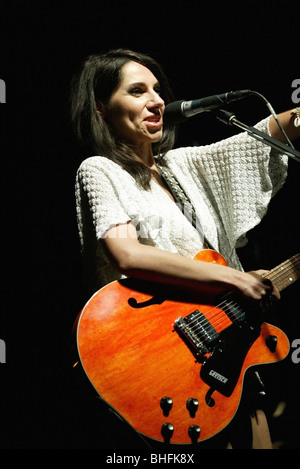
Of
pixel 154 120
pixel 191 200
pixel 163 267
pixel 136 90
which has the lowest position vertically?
pixel 163 267

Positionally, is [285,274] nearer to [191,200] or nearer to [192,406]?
[191,200]

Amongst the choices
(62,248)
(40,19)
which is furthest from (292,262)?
(40,19)

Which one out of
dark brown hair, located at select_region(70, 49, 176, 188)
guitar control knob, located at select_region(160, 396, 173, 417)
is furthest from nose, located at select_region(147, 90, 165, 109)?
guitar control knob, located at select_region(160, 396, 173, 417)

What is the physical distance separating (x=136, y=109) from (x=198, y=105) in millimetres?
438

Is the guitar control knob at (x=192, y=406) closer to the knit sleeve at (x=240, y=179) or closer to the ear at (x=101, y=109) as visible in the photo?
the knit sleeve at (x=240, y=179)

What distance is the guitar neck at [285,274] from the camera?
164 cm

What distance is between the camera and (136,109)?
1.78 m

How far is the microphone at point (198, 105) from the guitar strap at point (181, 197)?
1.24ft

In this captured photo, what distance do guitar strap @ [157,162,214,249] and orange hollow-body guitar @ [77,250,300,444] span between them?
0.38 metres

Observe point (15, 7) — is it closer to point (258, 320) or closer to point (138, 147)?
point (138, 147)

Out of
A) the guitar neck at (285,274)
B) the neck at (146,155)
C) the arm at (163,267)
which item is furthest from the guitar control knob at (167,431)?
the neck at (146,155)

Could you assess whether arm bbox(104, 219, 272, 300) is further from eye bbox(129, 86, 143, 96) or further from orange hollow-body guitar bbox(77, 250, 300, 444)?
eye bbox(129, 86, 143, 96)

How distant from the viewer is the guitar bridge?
1.38m

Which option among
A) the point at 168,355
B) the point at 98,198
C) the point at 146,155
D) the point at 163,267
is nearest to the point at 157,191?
the point at 146,155
